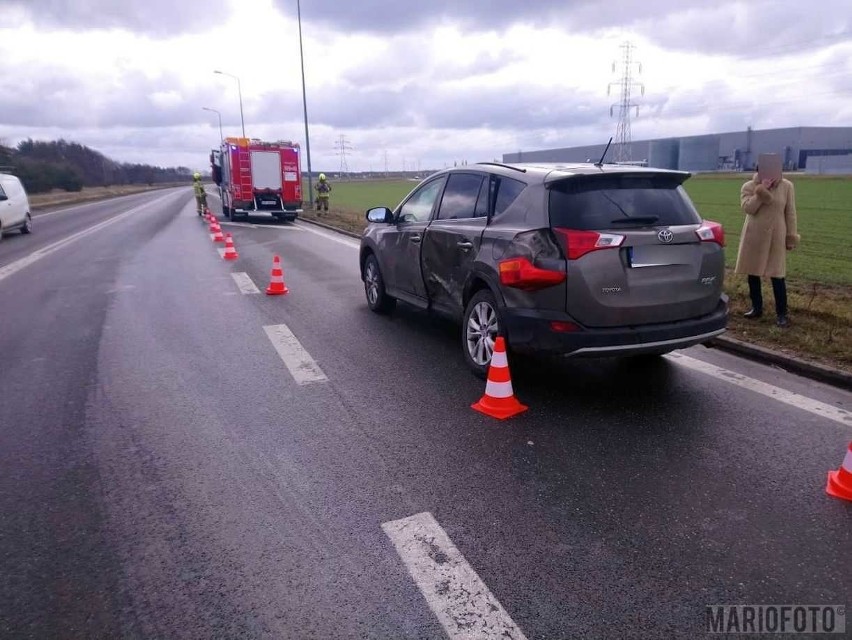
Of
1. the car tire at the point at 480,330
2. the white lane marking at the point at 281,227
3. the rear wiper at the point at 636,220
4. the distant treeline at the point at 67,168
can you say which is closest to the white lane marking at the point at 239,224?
the white lane marking at the point at 281,227

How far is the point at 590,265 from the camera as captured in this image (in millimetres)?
4484

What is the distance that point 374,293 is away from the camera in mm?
7969

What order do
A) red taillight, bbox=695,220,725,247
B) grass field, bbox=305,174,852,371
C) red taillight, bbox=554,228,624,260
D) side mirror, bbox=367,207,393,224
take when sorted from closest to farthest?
red taillight, bbox=554,228,624,260, red taillight, bbox=695,220,725,247, grass field, bbox=305,174,852,371, side mirror, bbox=367,207,393,224

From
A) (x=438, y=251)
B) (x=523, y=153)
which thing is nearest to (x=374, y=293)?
(x=438, y=251)

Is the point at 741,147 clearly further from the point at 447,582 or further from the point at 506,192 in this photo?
the point at 447,582

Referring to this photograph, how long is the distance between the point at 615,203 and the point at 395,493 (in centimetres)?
271

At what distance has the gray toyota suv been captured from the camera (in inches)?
178

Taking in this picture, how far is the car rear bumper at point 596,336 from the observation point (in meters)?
4.56

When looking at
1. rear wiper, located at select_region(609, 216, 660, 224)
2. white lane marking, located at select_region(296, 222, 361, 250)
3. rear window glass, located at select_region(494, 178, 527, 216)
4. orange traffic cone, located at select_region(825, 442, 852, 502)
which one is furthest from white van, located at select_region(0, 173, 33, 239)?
orange traffic cone, located at select_region(825, 442, 852, 502)

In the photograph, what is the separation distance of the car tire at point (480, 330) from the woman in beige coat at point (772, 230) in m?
3.30

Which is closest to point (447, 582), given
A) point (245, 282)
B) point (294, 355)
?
point (294, 355)

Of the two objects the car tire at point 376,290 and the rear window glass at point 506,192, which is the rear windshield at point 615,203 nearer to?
the rear window glass at point 506,192

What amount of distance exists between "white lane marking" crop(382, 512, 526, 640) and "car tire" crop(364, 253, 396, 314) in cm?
461

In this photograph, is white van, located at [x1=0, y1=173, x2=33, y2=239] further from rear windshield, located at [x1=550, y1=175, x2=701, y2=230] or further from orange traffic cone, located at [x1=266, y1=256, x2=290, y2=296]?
rear windshield, located at [x1=550, y1=175, x2=701, y2=230]
